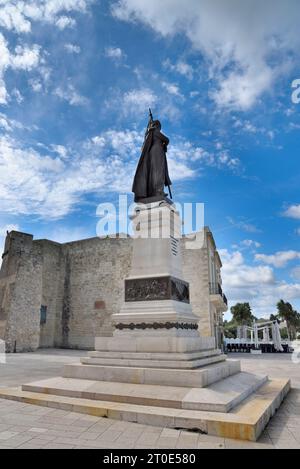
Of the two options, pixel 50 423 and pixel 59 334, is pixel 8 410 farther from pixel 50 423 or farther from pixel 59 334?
pixel 59 334

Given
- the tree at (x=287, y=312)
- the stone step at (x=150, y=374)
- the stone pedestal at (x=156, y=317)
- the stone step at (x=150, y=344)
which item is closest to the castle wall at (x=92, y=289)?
the stone pedestal at (x=156, y=317)

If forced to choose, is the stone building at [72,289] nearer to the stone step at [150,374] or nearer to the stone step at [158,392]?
the stone step at [150,374]

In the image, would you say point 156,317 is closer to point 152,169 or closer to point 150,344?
point 150,344

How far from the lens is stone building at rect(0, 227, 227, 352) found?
718 inches

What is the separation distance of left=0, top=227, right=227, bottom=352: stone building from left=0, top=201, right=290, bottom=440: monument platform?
11.7 metres

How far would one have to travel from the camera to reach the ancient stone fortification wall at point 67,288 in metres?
18.2

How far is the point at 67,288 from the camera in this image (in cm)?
2250

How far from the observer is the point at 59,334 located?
21.9 metres

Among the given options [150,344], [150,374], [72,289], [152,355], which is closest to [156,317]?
[150,344]

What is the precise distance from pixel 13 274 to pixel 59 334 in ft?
19.1

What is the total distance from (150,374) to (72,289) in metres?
18.6

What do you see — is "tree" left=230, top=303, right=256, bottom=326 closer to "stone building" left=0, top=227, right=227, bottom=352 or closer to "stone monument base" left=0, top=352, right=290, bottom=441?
"stone building" left=0, top=227, right=227, bottom=352

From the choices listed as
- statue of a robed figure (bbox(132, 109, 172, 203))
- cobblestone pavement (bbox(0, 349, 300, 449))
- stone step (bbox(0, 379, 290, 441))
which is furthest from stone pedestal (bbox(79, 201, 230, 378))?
cobblestone pavement (bbox(0, 349, 300, 449))
